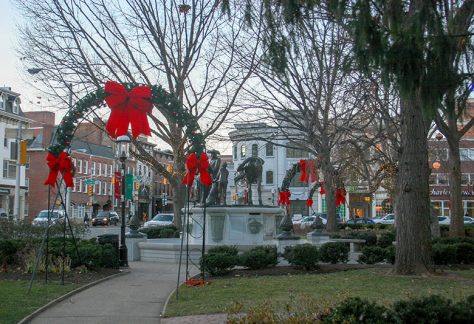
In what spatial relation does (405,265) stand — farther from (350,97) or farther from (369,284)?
(350,97)

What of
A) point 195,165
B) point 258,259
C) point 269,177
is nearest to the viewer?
point 195,165

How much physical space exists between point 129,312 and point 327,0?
6.48 m

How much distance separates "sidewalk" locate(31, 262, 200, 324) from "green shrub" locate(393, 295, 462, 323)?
3.33 m

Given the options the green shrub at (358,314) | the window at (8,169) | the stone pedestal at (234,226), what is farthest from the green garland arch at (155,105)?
the window at (8,169)

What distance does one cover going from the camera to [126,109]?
37.4 ft

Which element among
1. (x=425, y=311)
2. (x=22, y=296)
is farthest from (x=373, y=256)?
(x=425, y=311)

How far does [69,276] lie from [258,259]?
15.6 feet

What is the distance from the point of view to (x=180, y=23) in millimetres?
26062

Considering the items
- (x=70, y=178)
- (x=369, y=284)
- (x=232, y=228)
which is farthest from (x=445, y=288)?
(x=232, y=228)

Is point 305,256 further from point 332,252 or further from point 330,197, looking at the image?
point 330,197

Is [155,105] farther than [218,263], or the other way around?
[218,263]

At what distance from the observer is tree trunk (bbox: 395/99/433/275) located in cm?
1316

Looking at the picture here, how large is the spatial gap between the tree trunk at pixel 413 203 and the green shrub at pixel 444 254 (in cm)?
263

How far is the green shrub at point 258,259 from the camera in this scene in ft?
48.4
